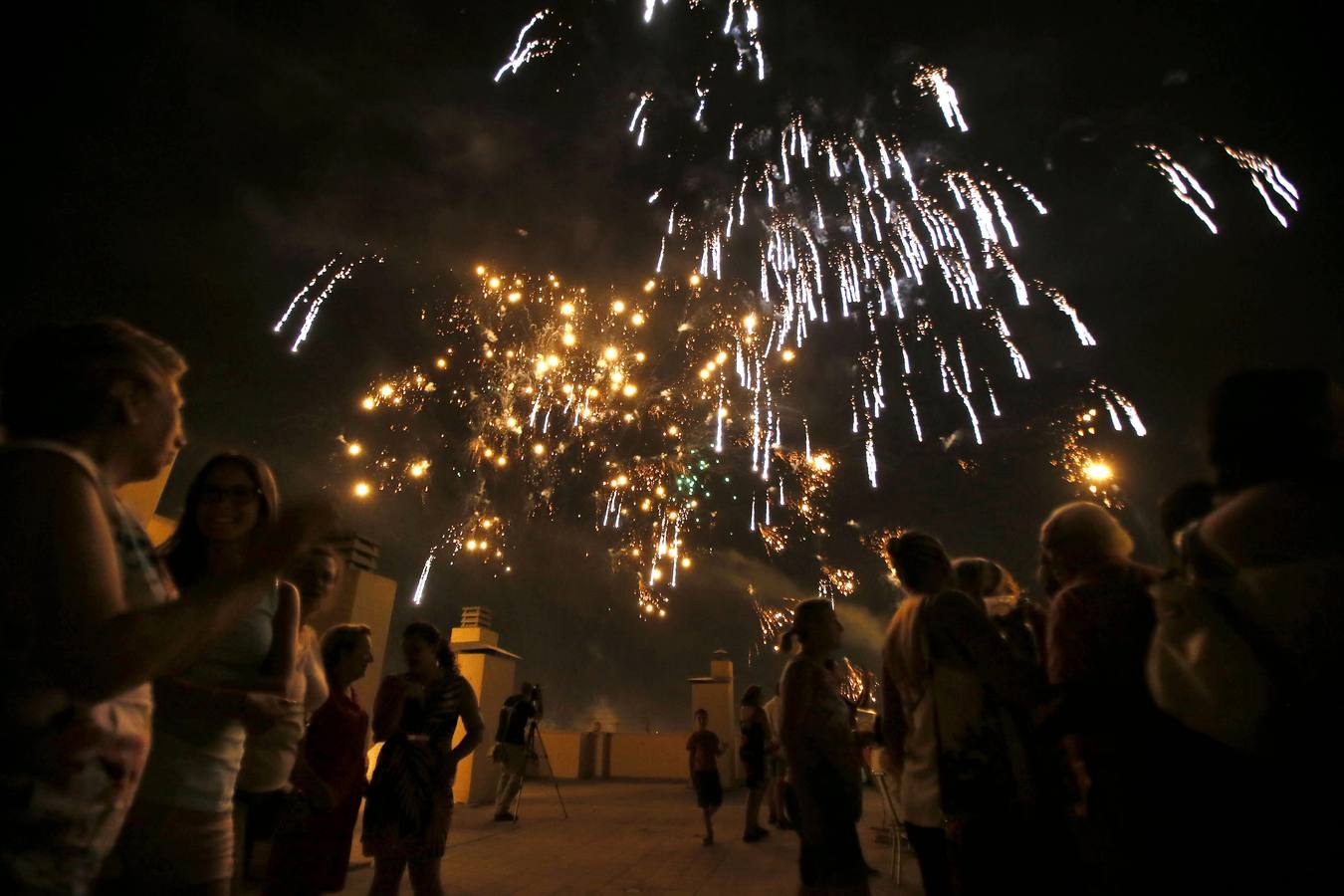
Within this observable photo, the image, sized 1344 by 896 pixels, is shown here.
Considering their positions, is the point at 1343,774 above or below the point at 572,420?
below

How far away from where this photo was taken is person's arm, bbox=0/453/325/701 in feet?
3.02

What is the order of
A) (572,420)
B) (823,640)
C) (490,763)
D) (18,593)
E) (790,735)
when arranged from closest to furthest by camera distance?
1. (18,593)
2. (790,735)
3. (823,640)
4. (490,763)
5. (572,420)

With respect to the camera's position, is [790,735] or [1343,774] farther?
[790,735]

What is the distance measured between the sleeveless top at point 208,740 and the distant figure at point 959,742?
7.16 feet

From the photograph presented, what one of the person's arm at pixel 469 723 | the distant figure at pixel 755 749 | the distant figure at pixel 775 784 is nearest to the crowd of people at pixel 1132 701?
the person's arm at pixel 469 723

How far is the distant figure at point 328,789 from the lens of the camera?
8.06 feet

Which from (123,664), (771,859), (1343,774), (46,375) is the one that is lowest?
(771,859)

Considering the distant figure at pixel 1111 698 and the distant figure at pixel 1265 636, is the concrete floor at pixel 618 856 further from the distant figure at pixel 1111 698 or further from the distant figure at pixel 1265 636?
the distant figure at pixel 1265 636

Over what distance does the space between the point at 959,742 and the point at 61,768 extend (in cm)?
237

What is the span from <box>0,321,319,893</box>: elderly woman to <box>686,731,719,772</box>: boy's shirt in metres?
7.22

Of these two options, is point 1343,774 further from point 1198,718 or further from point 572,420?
point 572,420

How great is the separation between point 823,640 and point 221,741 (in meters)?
2.48

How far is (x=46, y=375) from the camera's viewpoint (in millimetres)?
1176

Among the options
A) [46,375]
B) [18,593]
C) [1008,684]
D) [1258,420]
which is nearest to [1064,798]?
[1008,684]
